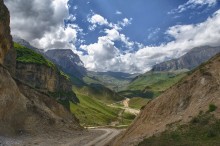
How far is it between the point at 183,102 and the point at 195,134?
637 inches

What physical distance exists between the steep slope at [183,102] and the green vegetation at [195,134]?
2.73 m

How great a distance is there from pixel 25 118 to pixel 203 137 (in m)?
53.6

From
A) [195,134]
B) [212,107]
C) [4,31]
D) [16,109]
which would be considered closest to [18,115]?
[16,109]

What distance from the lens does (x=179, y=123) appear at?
131 feet

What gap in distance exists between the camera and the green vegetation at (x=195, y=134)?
30172 millimetres

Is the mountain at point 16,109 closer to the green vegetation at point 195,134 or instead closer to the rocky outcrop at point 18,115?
the rocky outcrop at point 18,115

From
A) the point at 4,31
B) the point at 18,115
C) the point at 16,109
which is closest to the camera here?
the point at 18,115

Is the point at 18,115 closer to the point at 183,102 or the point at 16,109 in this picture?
the point at 16,109

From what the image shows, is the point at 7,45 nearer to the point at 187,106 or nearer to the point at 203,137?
the point at 187,106

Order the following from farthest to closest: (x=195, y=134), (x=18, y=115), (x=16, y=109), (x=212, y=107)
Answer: (x=16, y=109) < (x=18, y=115) < (x=212, y=107) < (x=195, y=134)

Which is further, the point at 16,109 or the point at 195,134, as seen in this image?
the point at 16,109

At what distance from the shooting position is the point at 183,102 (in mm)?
49312

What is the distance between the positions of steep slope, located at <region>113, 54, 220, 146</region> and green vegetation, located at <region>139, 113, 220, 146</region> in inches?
107

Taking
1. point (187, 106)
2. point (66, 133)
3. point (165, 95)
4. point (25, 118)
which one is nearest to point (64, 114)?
point (66, 133)
